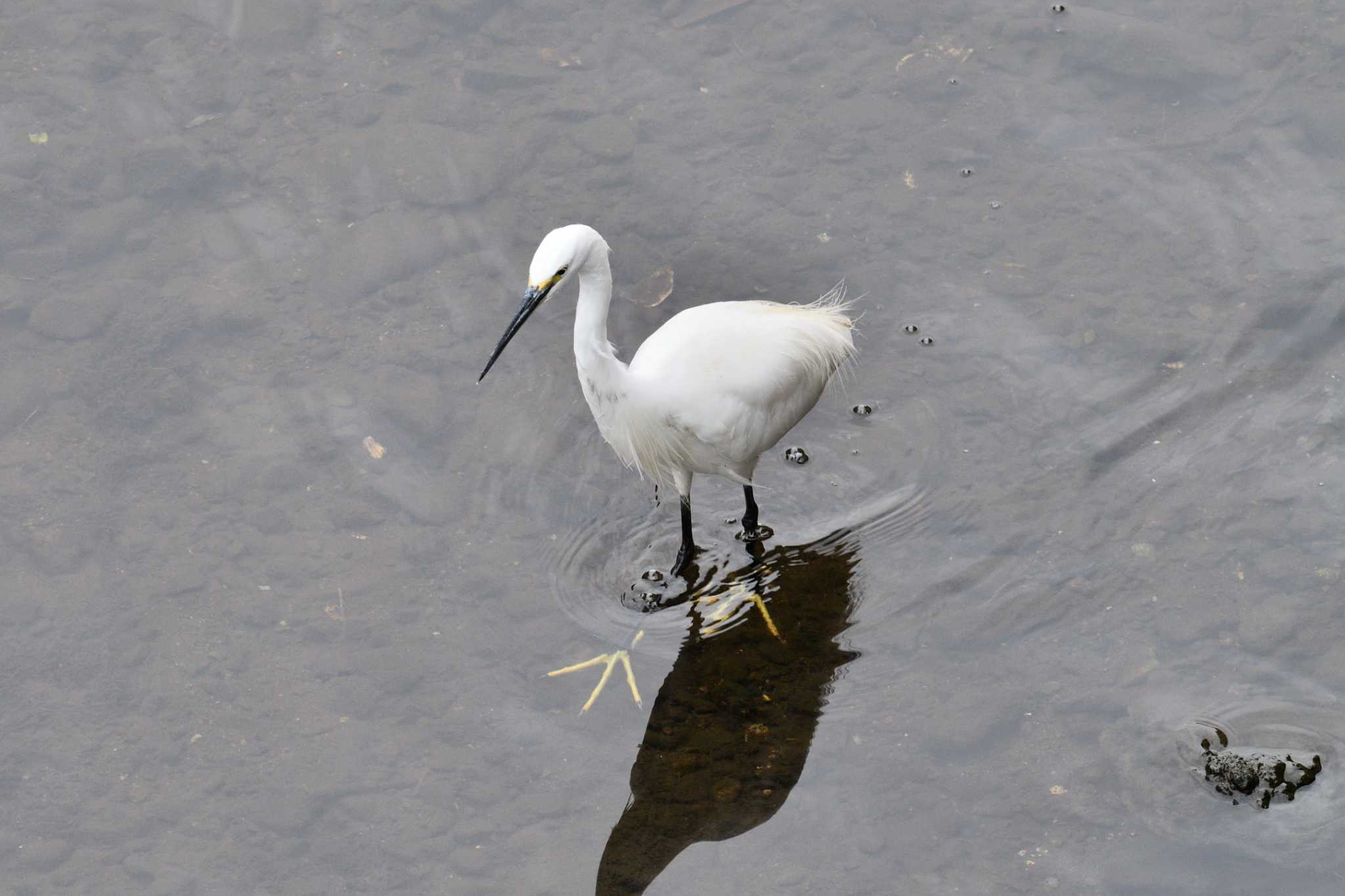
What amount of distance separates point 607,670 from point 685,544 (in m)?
0.58

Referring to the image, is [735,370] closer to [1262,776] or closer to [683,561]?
[683,561]

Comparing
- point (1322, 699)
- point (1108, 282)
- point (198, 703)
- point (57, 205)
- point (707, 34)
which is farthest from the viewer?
point (707, 34)

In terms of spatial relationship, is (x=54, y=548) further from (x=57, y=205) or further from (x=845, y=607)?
(x=845, y=607)


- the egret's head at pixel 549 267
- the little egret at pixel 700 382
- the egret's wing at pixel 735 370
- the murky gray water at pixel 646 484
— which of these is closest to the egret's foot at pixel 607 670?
the murky gray water at pixel 646 484

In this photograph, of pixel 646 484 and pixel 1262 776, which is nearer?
pixel 1262 776

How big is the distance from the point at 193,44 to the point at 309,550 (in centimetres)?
298

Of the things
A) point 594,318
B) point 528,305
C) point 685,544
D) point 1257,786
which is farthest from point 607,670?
point 1257,786

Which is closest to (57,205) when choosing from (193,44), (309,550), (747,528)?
(193,44)

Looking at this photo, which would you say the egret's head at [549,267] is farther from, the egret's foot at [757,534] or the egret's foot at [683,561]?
the egret's foot at [757,534]

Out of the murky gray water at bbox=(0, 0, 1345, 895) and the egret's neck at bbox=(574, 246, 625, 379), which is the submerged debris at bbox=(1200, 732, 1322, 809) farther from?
the egret's neck at bbox=(574, 246, 625, 379)

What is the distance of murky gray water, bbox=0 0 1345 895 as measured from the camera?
13.8 ft

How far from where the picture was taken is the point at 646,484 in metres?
5.25

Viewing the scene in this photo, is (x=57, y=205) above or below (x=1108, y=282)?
below

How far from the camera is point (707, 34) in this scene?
6648mm
